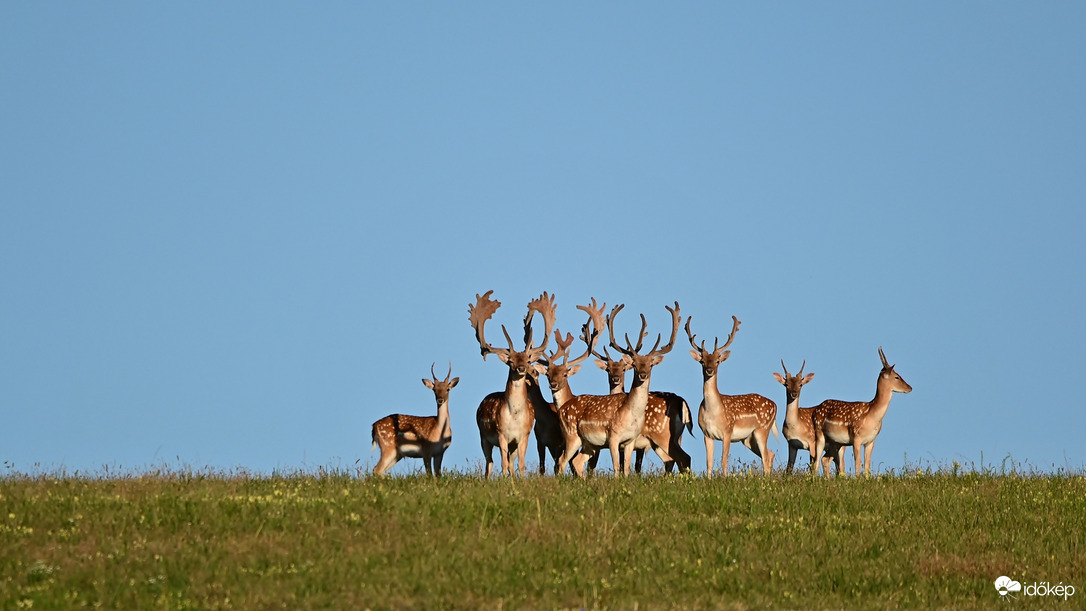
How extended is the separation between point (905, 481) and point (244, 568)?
Answer: 871 centimetres

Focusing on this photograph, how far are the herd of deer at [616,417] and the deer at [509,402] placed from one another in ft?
0.05

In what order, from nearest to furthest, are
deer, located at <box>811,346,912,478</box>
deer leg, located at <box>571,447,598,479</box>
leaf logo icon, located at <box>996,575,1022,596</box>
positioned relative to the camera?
leaf logo icon, located at <box>996,575,1022,596</box> → deer leg, located at <box>571,447,598,479</box> → deer, located at <box>811,346,912,478</box>

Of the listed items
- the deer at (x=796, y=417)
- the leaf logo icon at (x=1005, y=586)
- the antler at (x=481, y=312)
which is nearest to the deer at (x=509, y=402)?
the antler at (x=481, y=312)

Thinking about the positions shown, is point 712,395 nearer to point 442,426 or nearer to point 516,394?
point 516,394

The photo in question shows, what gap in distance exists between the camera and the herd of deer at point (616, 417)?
17.5 metres

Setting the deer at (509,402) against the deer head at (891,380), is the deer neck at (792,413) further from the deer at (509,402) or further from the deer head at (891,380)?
the deer at (509,402)

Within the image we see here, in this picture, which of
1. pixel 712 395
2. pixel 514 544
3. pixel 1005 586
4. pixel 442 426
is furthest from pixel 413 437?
pixel 1005 586

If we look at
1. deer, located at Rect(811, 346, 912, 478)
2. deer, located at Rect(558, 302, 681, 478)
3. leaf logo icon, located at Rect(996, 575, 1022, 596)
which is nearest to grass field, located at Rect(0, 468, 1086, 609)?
leaf logo icon, located at Rect(996, 575, 1022, 596)

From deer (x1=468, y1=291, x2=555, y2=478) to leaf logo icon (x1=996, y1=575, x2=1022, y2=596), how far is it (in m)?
6.52

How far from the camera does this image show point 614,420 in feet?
56.6

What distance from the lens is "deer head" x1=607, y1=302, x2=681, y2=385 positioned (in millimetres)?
17672

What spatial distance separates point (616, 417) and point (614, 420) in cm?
5

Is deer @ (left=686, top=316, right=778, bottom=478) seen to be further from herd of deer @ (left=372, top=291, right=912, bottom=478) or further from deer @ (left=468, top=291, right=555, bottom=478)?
deer @ (left=468, top=291, right=555, bottom=478)

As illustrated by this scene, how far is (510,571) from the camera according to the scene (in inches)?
424
